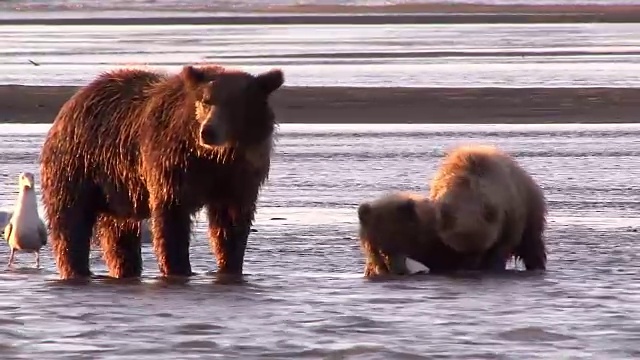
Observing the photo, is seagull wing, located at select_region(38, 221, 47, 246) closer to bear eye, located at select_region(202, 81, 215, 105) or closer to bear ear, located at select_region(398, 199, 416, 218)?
bear eye, located at select_region(202, 81, 215, 105)

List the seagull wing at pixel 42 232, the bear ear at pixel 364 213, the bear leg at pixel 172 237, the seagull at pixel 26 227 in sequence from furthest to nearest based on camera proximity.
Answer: the seagull wing at pixel 42 232, the seagull at pixel 26 227, the bear ear at pixel 364 213, the bear leg at pixel 172 237

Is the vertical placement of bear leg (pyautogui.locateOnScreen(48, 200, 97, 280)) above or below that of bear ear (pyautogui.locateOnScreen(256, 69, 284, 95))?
below

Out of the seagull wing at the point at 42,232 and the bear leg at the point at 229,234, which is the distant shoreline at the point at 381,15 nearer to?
the seagull wing at the point at 42,232

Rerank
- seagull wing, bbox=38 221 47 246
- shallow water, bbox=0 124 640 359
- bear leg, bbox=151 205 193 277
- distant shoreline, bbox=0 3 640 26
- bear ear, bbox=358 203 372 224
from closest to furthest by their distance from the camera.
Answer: shallow water, bbox=0 124 640 359
bear leg, bbox=151 205 193 277
bear ear, bbox=358 203 372 224
seagull wing, bbox=38 221 47 246
distant shoreline, bbox=0 3 640 26

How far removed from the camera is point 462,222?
8.72 metres

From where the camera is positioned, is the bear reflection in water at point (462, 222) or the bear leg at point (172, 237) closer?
the bear leg at point (172, 237)

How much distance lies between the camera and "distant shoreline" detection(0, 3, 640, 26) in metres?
49.3

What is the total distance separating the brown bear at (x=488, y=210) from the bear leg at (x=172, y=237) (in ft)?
4.52

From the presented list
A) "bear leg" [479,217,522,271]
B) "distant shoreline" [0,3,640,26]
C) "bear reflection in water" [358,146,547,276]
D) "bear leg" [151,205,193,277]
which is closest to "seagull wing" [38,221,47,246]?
"bear leg" [151,205,193,277]

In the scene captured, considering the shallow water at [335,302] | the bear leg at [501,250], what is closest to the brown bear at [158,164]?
the shallow water at [335,302]

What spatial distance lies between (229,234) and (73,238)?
930 mm

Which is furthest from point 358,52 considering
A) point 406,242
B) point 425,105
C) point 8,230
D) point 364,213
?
point 406,242

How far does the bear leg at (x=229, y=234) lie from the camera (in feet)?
28.0

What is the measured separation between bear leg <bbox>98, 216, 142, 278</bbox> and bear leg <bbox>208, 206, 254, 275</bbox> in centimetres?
59
